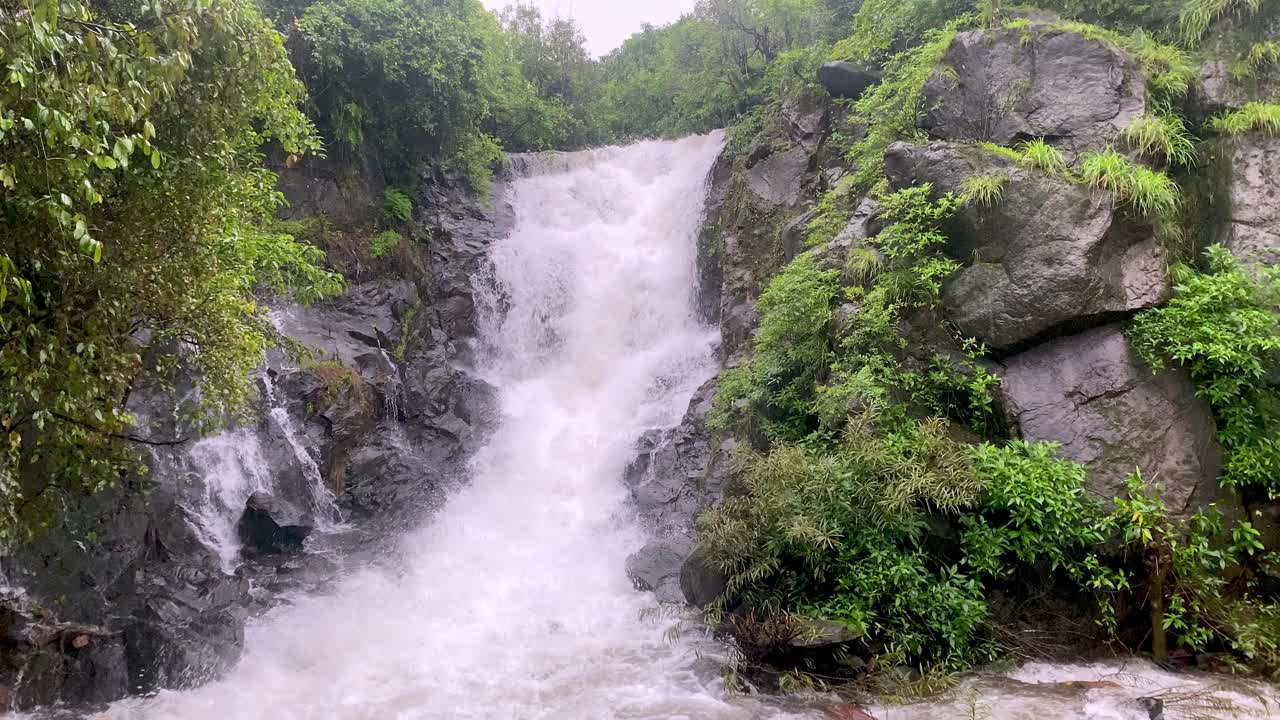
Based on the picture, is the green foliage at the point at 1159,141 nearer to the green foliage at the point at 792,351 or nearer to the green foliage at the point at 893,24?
the green foliage at the point at 792,351

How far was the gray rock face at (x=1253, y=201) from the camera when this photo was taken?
302 inches

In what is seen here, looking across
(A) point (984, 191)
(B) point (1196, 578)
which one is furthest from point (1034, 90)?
(B) point (1196, 578)

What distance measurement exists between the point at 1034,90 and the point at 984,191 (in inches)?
93.6

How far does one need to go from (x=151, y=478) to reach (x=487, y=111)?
12.3 m

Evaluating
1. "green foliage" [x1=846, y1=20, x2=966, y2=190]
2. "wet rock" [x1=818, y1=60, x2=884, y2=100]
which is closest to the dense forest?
"green foliage" [x1=846, y1=20, x2=966, y2=190]

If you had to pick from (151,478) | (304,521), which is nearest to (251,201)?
(151,478)

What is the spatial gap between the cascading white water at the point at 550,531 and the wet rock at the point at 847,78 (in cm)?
465

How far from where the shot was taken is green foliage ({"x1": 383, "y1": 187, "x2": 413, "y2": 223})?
16.8 m

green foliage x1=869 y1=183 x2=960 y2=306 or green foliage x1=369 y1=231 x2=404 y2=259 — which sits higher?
green foliage x1=369 y1=231 x2=404 y2=259

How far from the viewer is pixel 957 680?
6.49 meters

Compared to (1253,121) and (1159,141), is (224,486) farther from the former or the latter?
(1253,121)

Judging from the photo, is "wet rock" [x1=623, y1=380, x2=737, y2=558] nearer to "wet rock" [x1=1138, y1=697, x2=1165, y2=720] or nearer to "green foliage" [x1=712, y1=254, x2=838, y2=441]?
"green foliage" [x1=712, y1=254, x2=838, y2=441]

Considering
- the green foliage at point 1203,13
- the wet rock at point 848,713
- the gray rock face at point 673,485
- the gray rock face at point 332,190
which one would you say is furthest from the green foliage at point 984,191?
the gray rock face at point 332,190

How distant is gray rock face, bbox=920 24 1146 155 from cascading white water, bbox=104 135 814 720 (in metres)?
6.64
